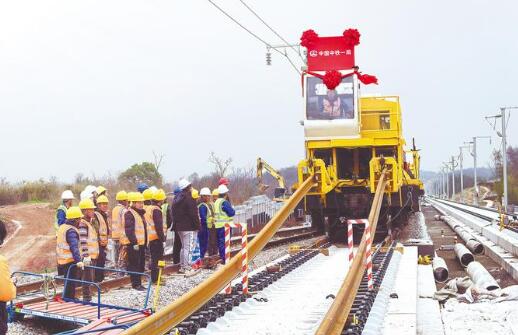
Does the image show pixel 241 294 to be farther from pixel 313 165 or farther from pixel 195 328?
pixel 313 165

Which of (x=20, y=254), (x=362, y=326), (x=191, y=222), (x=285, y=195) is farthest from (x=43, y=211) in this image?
(x=362, y=326)

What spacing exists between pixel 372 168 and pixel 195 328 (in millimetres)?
10142

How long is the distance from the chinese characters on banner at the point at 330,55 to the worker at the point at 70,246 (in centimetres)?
1059

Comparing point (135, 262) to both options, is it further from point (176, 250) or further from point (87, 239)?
point (176, 250)

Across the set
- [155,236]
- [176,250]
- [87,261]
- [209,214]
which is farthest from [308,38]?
[87,261]

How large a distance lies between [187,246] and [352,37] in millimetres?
7477

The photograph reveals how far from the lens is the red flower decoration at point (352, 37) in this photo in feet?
61.2

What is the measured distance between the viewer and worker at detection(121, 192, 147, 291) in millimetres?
12141

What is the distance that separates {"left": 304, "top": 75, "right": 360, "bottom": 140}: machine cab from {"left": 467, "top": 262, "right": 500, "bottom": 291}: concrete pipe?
590 centimetres

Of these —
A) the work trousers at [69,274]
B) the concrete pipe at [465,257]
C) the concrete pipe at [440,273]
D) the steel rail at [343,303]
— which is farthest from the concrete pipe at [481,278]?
the work trousers at [69,274]

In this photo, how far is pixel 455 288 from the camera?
12461 millimetres

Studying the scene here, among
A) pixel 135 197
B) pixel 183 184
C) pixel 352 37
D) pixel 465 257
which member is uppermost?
pixel 352 37

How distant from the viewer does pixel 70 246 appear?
959 centimetres

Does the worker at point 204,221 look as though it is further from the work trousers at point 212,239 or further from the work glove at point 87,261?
the work glove at point 87,261
